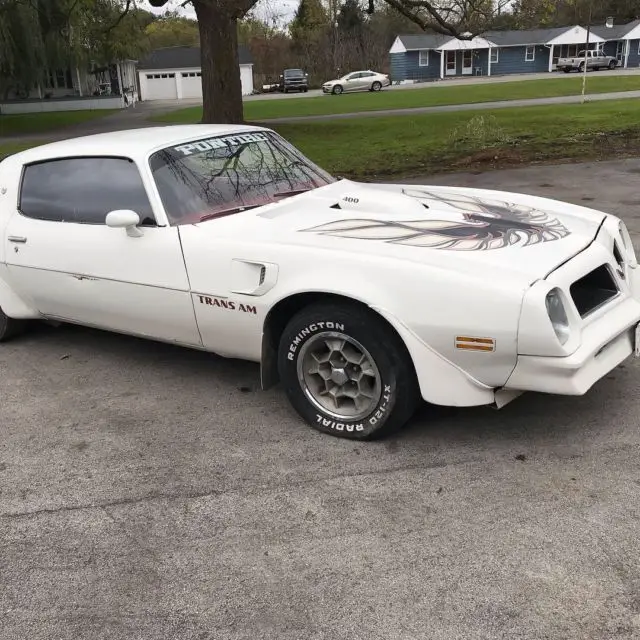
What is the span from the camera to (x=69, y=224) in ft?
15.2

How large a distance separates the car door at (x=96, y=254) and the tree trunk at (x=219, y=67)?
555 inches

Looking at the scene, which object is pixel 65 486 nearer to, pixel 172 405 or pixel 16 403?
pixel 172 405

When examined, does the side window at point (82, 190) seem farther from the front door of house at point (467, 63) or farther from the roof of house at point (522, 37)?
the front door of house at point (467, 63)

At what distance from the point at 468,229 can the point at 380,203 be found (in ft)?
2.58

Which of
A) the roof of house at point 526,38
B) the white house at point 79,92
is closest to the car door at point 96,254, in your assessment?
the white house at point 79,92

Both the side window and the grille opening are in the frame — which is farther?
the side window

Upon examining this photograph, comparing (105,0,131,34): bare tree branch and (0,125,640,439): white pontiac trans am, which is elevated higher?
(105,0,131,34): bare tree branch

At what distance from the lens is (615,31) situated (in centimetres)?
6844

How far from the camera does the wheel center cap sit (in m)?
3.64

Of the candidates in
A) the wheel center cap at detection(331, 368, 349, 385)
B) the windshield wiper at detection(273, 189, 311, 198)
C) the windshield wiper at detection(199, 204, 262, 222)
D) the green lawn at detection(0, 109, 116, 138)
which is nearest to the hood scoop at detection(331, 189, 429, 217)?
the windshield wiper at detection(273, 189, 311, 198)

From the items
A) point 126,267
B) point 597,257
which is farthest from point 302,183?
point 597,257

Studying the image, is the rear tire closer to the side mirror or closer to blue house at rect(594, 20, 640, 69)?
the side mirror

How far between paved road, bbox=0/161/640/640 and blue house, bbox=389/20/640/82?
64.5 m

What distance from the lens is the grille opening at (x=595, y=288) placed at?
3.66 m
